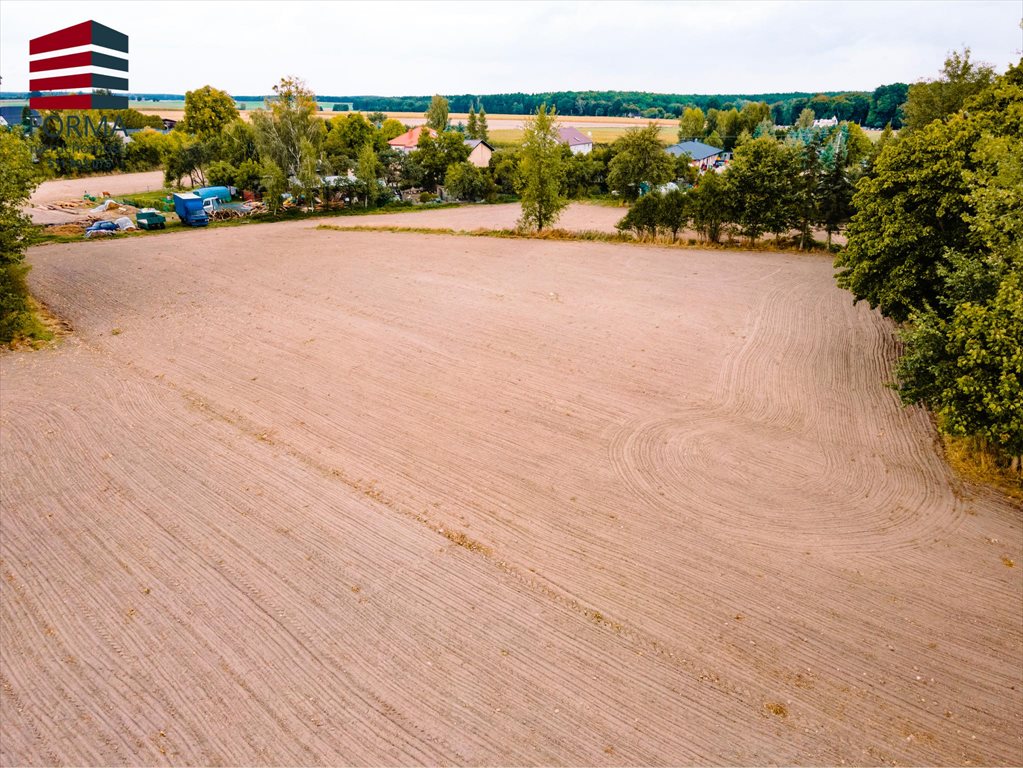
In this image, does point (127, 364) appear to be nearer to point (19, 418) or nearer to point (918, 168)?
point (19, 418)

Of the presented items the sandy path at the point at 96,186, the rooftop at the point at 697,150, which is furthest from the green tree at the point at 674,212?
the sandy path at the point at 96,186

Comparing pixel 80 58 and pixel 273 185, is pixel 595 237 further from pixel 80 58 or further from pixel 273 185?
pixel 80 58

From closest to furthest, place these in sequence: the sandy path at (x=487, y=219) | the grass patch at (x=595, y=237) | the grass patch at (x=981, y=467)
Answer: the grass patch at (x=981, y=467), the grass patch at (x=595, y=237), the sandy path at (x=487, y=219)

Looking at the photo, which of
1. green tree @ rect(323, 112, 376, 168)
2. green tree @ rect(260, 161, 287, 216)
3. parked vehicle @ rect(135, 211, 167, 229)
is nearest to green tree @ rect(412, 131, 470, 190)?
green tree @ rect(323, 112, 376, 168)

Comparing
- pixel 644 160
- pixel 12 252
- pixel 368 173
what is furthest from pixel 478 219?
pixel 12 252

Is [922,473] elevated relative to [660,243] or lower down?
lower down

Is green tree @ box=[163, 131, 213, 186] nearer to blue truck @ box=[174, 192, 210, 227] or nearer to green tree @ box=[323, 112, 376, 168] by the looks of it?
green tree @ box=[323, 112, 376, 168]

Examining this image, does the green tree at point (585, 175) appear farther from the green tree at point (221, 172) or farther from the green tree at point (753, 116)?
the green tree at point (753, 116)

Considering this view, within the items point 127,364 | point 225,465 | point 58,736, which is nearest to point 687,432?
point 225,465
